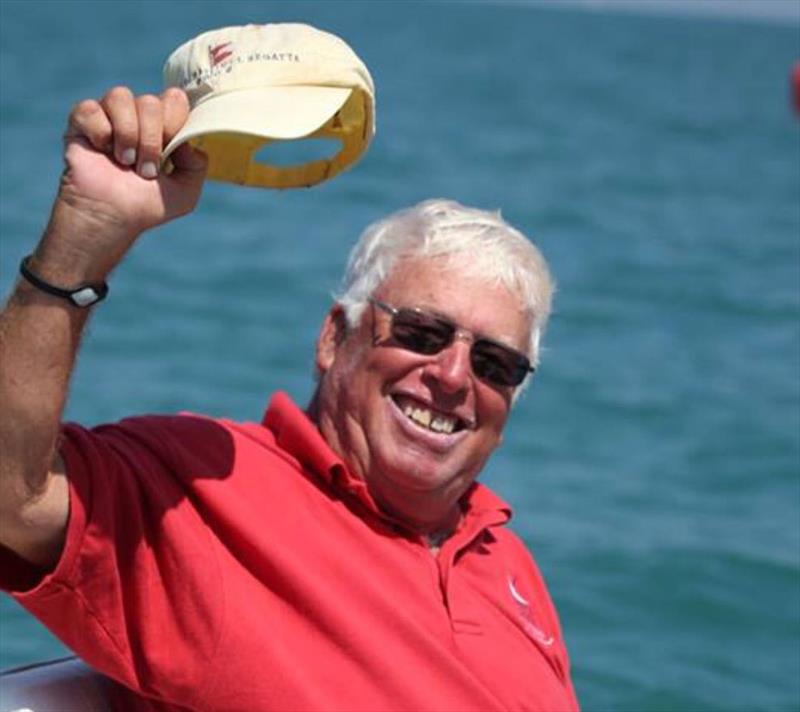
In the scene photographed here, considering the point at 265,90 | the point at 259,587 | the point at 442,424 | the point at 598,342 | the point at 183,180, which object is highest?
the point at 265,90

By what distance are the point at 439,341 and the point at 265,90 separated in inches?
23.3

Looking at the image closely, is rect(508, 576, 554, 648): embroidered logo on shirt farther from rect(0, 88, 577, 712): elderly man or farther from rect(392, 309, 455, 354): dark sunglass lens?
rect(392, 309, 455, 354): dark sunglass lens

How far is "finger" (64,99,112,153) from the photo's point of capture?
6.96 ft

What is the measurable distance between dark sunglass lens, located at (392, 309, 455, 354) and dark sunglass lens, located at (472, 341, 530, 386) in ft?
0.14

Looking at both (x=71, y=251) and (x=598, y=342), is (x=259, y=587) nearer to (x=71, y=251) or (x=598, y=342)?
(x=71, y=251)

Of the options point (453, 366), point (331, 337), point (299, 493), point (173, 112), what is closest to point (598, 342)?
point (331, 337)

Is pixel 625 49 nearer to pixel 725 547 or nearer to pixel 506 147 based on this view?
pixel 506 147

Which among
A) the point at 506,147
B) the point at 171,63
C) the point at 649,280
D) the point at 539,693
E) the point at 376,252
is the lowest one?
the point at 506,147

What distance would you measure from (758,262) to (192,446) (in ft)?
33.8

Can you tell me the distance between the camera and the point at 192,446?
96.6 inches

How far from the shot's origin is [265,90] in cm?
218

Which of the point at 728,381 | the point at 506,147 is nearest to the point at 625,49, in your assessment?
the point at 506,147

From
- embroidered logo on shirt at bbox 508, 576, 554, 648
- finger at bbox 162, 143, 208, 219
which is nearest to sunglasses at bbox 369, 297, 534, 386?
embroidered logo on shirt at bbox 508, 576, 554, 648

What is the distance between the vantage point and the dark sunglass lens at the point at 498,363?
8.81 ft
